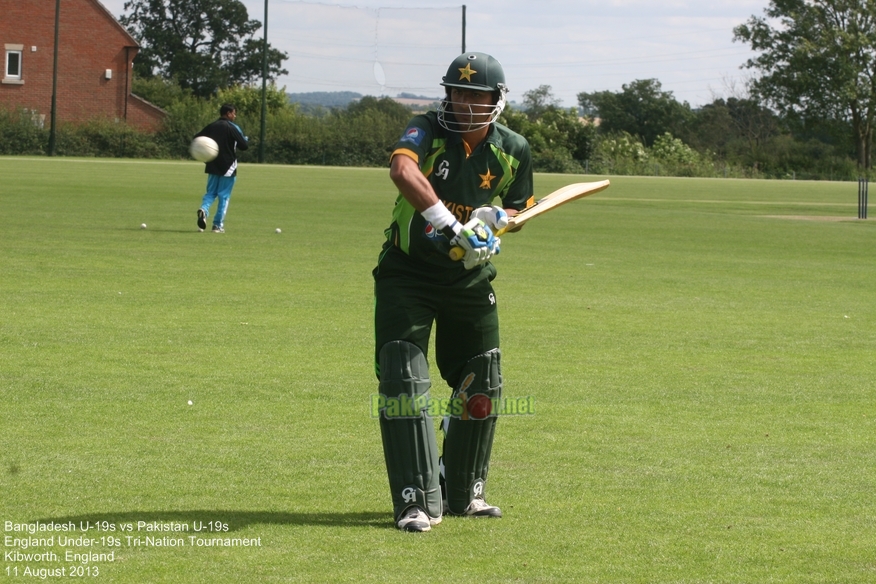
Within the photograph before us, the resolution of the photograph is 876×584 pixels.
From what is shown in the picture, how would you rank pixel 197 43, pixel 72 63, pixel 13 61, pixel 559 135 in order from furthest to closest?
pixel 197 43, pixel 559 135, pixel 72 63, pixel 13 61

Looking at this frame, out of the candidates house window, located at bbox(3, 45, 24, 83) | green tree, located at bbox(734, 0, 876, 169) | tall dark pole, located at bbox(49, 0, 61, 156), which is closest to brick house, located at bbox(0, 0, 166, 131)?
house window, located at bbox(3, 45, 24, 83)

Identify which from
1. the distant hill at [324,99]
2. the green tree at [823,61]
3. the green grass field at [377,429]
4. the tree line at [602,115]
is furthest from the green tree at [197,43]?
the green grass field at [377,429]

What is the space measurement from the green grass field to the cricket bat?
1.28 meters

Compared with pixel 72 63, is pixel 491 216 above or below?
below

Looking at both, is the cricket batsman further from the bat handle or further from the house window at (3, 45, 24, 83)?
the house window at (3, 45, 24, 83)

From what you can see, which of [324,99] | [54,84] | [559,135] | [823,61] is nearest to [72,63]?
[54,84]

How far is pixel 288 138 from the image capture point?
7188 cm

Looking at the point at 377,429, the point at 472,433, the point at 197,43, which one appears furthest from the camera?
the point at 197,43

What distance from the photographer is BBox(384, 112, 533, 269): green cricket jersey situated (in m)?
5.27

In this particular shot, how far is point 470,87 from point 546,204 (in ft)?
3.07

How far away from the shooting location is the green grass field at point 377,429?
15.7 ft

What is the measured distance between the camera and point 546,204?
6.00m

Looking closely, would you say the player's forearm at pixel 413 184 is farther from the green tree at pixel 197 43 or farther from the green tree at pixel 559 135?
the green tree at pixel 197 43

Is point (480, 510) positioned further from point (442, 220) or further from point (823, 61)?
point (823, 61)
